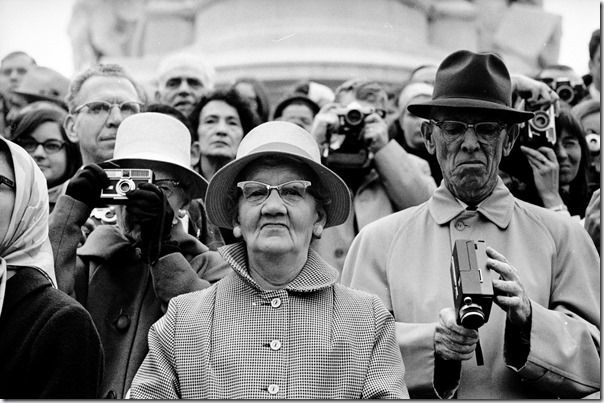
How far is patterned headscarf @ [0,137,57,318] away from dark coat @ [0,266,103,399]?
5.9 inches

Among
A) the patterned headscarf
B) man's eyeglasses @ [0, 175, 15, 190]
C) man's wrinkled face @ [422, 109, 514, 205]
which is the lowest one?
the patterned headscarf

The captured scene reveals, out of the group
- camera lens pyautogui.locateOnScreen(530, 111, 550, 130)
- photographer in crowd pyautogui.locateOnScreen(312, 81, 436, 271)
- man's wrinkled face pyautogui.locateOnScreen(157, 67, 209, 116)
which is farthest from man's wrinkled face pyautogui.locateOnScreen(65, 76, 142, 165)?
camera lens pyautogui.locateOnScreen(530, 111, 550, 130)

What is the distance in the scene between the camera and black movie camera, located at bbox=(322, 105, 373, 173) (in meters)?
6.32

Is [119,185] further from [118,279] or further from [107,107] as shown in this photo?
[107,107]

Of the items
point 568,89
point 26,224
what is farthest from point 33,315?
point 568,89

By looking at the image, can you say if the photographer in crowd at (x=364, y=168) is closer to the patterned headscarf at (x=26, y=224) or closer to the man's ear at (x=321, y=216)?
the man's ear at (x=321, y=216)

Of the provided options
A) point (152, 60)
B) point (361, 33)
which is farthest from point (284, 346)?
point (152, 60)

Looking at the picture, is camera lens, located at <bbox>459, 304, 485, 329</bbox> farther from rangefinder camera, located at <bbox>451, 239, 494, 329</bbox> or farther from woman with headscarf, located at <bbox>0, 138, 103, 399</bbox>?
woman with headscarf, located at <bbox>0, 138, 103, 399</bbox>

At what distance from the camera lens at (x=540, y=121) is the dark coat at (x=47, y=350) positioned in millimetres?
3110

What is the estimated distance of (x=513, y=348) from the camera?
14.3ft

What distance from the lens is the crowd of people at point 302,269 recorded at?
4051 mm

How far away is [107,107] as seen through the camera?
6422 millimetres

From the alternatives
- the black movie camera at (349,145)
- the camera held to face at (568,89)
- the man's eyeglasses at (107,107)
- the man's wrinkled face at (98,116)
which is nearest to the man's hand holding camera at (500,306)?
the black movie camera at (349,145)

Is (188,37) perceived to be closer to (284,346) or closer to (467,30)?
(467,30)
